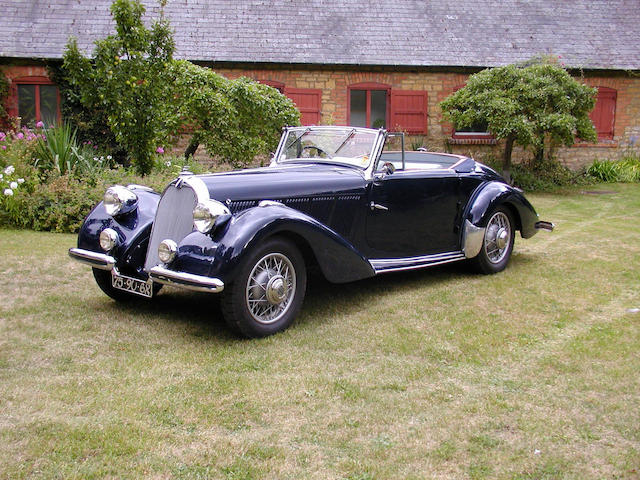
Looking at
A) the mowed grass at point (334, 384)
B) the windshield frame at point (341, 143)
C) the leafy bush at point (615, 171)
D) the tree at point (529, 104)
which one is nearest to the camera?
the mowed grass at point (334, 384)

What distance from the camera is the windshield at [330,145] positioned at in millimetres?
5684

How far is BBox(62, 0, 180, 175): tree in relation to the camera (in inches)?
360

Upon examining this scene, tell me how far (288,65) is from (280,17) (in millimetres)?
1807

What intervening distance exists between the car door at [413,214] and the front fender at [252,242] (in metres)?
0.75

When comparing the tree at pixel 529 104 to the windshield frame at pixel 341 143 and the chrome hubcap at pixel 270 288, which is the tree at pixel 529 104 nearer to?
the windshield frame at pixel 341 143

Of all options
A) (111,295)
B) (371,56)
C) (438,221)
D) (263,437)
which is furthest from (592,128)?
(263,437)

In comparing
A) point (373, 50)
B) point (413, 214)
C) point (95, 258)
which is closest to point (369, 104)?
point (373, 50)

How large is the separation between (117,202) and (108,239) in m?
0.38

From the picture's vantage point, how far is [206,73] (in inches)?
435

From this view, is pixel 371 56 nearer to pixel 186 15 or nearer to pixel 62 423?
pixel 186 15

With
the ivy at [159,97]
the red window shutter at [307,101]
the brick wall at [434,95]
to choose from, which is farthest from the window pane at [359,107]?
the ivy at [159,97]

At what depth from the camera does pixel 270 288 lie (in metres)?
4.40

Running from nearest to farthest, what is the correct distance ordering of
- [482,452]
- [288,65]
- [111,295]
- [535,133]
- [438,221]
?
[482,452]
[111,295]
[438,221]
[535,133]
[288,65]

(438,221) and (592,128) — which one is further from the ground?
(592,128)
